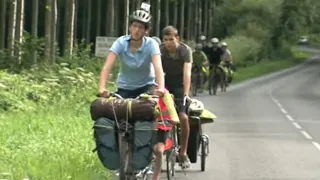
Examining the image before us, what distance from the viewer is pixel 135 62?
9211 millimetres

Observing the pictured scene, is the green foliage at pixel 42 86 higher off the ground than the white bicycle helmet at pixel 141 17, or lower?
lower

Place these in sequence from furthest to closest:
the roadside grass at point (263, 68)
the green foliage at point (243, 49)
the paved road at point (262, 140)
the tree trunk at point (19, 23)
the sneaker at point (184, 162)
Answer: the green foliage at point (243, 49)
the roadside grass at point (263, 68)
the tree trunk at point (19, 23)
the paved road at point (262, 140)
the sneaker at point (184, 162)

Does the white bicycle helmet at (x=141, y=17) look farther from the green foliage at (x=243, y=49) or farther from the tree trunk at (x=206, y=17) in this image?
the tree trunk at (x=206, y=17)

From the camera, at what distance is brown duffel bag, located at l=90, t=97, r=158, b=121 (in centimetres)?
869

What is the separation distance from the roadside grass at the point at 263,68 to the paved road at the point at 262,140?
2138 centimetres

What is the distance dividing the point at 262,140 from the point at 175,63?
6.34 meters

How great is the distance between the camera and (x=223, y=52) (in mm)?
34938

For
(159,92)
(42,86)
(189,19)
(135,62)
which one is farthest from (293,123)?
(189,19)

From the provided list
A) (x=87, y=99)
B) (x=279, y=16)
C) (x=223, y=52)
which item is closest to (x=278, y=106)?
(x=223, y=52)

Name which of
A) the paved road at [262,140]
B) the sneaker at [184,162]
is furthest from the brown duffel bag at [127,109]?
the paved road at [262,140]

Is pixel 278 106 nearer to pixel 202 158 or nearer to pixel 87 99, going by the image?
pixel 87 99

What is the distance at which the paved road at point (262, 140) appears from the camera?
1268 cm

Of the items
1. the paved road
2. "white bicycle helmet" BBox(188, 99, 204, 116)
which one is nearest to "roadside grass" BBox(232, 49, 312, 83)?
the paved road

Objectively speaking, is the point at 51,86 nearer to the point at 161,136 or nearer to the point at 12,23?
the point at 12,23
